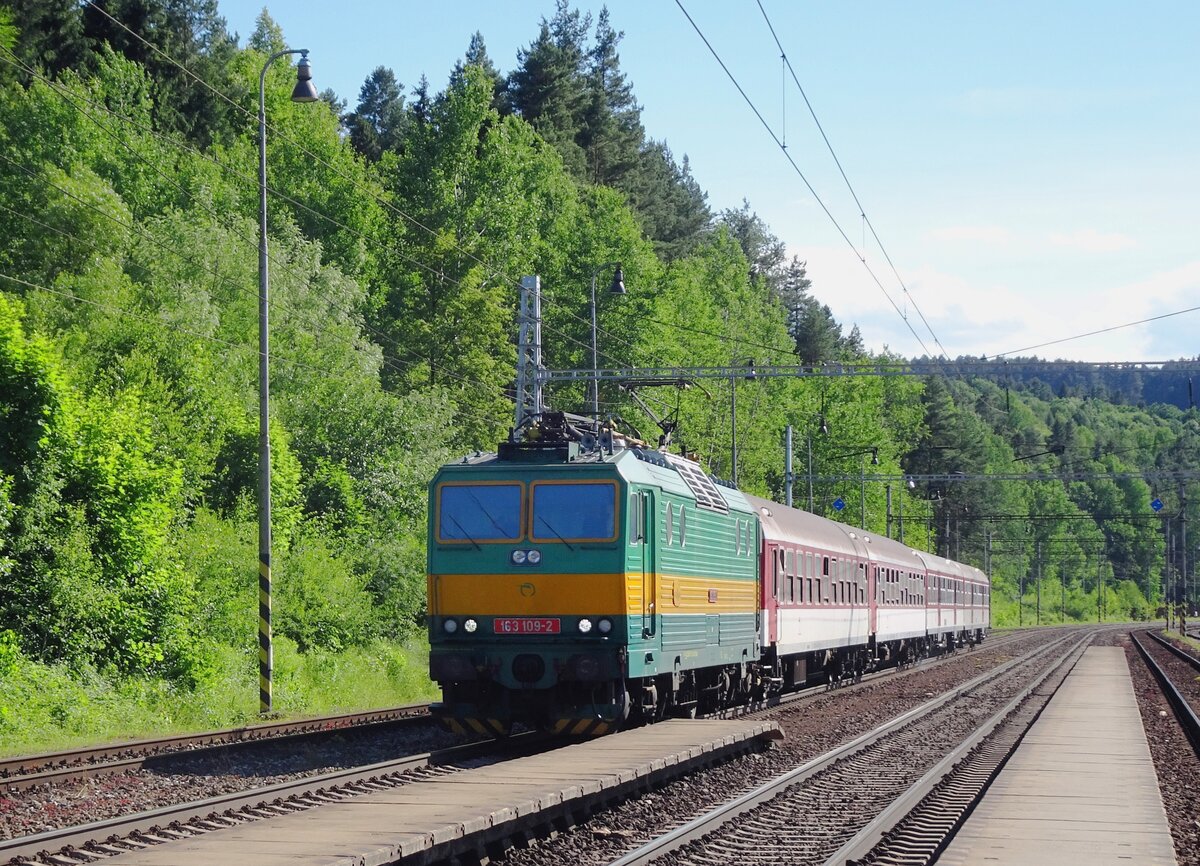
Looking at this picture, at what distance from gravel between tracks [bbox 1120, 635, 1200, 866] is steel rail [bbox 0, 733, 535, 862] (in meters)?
7.31

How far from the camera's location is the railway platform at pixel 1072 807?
10.5 metres

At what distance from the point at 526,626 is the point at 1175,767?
8253 millimetres

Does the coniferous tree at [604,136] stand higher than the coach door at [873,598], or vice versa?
the coniferous tree at [604,136]

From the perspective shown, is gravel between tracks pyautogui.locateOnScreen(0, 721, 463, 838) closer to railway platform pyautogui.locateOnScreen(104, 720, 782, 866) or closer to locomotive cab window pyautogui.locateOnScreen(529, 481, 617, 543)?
railway platform pyautogui.locateOnScreen(104, 720, 782, 866)

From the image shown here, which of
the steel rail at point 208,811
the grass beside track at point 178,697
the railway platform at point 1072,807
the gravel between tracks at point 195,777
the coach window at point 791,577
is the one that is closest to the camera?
the railway platform at point 1072,807

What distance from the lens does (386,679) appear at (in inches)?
1183

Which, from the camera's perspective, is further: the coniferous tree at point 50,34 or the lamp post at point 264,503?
the coniferous tree at point 50,34

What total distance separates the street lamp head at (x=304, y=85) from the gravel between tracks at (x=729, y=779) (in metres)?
11.7

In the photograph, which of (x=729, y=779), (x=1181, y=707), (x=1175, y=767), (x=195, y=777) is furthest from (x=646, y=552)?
(x=1181, y=707)

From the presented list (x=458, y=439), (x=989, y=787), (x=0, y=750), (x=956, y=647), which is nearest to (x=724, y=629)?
(x=989, y=787)

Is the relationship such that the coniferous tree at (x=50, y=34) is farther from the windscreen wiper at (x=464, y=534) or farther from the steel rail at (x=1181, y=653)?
the steel rail at (x=1181, y=653)

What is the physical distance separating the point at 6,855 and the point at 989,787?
28.6ft

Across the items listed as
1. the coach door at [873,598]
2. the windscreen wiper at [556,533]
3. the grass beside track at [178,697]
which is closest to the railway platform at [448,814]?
the windscreen wiper at [556,533]

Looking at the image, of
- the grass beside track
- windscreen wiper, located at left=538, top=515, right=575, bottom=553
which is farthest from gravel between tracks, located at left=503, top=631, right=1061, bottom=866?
the grass beside track
